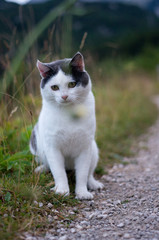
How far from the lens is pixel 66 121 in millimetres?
2459

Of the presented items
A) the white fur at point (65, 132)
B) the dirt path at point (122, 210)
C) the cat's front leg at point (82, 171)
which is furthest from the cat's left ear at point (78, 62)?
the dirt path at point (122, 210)

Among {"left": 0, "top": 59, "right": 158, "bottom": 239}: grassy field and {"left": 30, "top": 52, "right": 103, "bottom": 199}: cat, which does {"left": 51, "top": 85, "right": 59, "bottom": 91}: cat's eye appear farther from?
{"left": 0, "top": 59, "right": 158, "bottom": 239}: grassy field

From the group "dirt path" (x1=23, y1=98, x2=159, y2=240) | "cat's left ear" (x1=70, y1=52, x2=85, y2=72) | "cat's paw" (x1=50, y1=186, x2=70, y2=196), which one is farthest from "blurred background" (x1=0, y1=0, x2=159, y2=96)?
"dirt path" (x1=23, y1=98, x2=159, y2=240)

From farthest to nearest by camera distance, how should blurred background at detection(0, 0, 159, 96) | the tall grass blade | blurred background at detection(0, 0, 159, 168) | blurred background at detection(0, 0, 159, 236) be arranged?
the tall grass blade
blurred background at detection(0, 0, 159, 96)
blurred background at detection(0, 0, 159, 168)
blurred background at detection(0, 0, 159, 236)

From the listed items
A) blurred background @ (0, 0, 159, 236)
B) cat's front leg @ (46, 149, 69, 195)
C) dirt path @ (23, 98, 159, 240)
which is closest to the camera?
dirt path @ (23, 98, 159, 240)

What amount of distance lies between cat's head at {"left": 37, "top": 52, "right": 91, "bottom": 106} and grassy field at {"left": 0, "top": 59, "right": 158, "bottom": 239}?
28cm

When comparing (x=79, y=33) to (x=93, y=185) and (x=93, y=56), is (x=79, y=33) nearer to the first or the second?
(x=93, y=56)

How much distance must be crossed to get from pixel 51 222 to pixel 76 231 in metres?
0.21

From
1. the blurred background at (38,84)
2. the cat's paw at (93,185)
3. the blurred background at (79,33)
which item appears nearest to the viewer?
the blurred background at (38,84)

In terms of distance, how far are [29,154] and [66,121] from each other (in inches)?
33.0

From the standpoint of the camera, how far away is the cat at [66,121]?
7.80 ft

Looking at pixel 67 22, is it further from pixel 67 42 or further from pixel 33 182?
pixel 33 182

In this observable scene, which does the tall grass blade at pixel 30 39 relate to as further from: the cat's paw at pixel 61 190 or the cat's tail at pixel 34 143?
the cat's paw at pixel 61 190

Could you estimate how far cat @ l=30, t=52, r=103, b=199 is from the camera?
2377 mm
